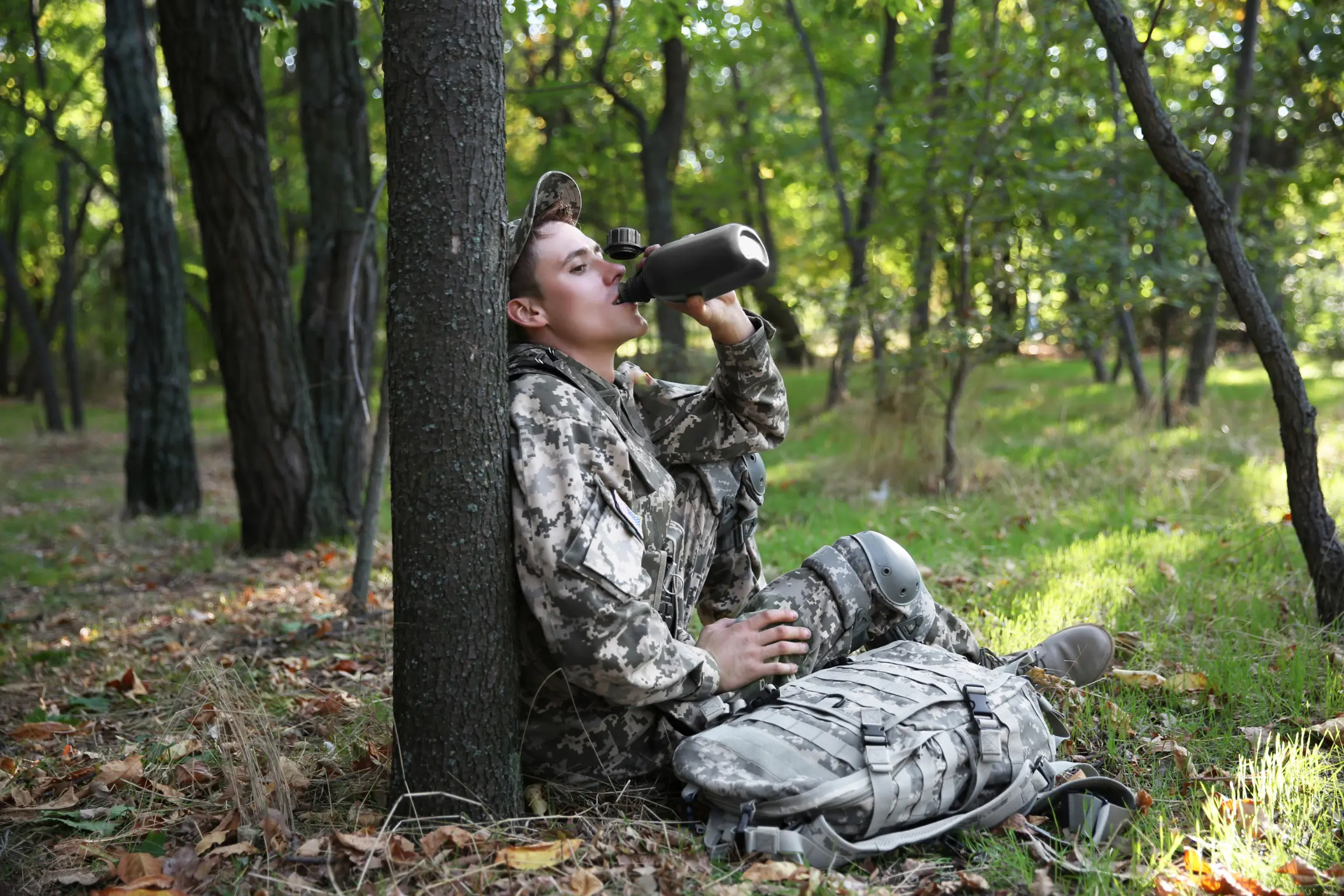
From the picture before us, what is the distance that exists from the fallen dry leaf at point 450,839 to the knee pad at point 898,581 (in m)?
1.33

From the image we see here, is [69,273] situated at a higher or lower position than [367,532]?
higher

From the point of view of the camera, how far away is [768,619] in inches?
107

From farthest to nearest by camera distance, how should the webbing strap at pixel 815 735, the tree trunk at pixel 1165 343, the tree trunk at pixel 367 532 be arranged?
the tree trunk at pixel 1165 343
the tree trunk at pixel 367 532
the webbing strap at pixel 815 735

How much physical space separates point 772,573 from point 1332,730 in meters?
2.66

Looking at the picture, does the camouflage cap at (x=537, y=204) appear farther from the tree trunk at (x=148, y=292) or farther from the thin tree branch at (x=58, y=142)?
the thin tree branch at (x=58, y=142)

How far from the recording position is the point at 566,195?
2871 millimetres

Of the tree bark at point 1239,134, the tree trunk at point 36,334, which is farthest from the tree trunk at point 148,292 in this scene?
the tree trunk at point 36,334

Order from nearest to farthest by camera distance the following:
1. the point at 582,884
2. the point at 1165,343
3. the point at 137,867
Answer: the point at 582,884, the point at 137,867, the point at 1165,343

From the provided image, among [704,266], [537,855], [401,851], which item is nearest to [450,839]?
[401,851]

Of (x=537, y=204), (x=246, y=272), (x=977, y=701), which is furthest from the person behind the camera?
(x=246, y=272)

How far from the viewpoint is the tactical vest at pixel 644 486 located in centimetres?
259

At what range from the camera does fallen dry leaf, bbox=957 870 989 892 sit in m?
2.19

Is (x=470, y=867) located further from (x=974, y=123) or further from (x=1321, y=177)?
(x=1321, y=177)

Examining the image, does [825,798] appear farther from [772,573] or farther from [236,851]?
[772,573]
